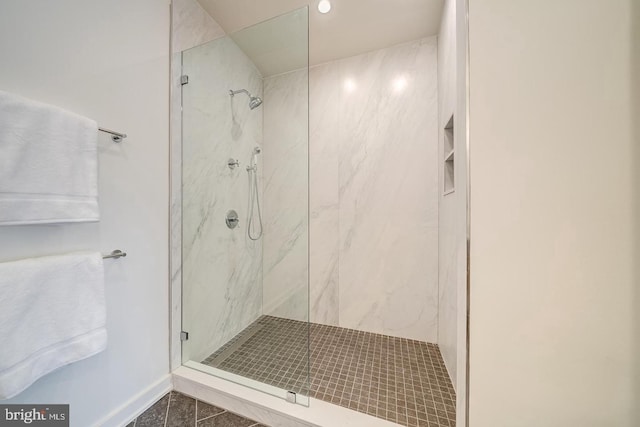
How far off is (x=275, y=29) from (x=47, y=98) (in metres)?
1.16

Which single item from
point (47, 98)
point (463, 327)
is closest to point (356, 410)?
point (463, 327)

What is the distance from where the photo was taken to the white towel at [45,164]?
75 centimetres

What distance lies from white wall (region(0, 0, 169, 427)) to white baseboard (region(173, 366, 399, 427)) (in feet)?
0.77

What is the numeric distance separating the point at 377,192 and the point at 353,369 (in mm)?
1343

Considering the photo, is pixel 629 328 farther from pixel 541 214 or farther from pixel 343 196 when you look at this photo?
pixel 343 196

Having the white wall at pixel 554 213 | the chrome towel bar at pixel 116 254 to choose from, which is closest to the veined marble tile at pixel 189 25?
the chrome towel bar at pixel 116 254

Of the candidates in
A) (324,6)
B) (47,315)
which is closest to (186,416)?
(47,315)

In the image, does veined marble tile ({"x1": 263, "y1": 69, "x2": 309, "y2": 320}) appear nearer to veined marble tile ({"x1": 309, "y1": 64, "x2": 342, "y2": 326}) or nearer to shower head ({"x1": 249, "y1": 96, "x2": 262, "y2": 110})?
shower head ({"x1": 249, "y1": 96, "x2": 262, "y2": 110})

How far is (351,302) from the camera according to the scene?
6.75 ft

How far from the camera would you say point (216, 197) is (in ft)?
5.25

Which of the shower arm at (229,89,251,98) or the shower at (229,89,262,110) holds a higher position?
the shower arm at (229,89,251,98)

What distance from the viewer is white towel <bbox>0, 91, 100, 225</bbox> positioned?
2.45 ft

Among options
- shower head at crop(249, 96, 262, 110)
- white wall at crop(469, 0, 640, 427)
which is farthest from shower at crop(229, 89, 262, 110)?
white wall at crop(469, 0, 640, 427)

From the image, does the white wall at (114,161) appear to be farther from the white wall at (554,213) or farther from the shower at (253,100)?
the white wall at (554,213)
